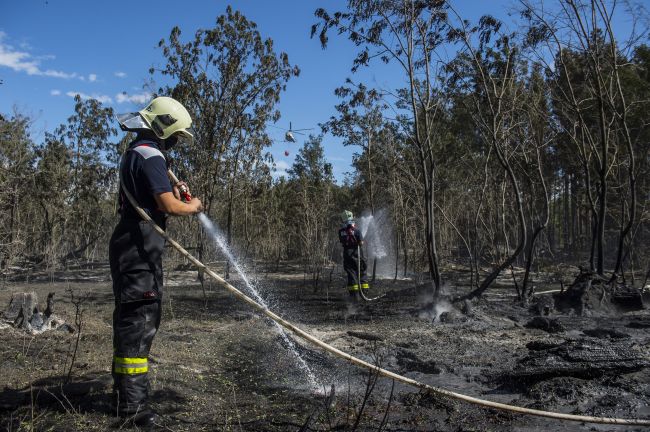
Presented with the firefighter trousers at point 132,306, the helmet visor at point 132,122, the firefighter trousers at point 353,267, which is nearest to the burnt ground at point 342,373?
the firefighter trousers at point 132,306

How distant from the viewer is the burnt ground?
11.5 ft

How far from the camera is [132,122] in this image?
11.3 feet

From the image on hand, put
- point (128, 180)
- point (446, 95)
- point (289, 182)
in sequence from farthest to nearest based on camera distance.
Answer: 1. point (289, 182)
2. point (446, 95)
3. point (128, 180)

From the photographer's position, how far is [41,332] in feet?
18.9

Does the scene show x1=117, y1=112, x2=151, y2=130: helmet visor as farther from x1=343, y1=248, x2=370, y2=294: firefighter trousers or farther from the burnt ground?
x1=343, y1=248, x2=370, y2=294: firefighter trousers

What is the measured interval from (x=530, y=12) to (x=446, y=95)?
8.06ft

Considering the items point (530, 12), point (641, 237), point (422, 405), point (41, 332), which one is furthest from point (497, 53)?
point (641, 237)

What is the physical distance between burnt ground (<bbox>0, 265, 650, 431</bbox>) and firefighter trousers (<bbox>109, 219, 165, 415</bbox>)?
0.73 ft

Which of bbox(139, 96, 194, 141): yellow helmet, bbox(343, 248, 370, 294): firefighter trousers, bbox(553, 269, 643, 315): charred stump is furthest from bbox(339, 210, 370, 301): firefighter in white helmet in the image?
bbox(139, 96, 194, 141): yellow helmet

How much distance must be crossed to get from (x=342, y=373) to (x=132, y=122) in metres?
3.08

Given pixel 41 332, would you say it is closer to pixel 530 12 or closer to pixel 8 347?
pixel 8 347

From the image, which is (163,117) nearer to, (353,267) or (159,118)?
(159,118)

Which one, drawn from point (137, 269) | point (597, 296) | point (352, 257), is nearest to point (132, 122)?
point (137, 269)

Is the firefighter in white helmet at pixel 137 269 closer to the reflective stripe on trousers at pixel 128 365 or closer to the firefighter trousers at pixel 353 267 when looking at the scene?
the reflective stripe on trousers at pixel 128 365
